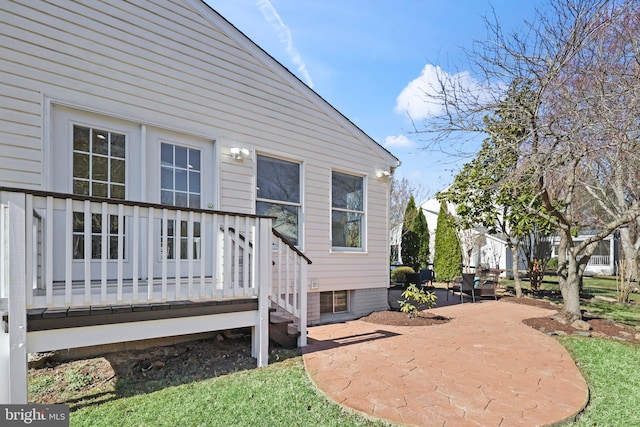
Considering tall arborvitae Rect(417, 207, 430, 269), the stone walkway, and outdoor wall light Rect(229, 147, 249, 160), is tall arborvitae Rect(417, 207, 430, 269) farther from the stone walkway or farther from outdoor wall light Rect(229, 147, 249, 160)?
outdoor wall light Rect(229, 147, 249, 160)

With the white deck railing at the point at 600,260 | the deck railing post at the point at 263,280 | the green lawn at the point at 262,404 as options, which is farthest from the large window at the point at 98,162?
the white deck railing at the point at 600,260

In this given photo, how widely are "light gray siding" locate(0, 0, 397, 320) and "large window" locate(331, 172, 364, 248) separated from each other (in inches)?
7.5

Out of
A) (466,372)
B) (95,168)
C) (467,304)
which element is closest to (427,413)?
(466,372)

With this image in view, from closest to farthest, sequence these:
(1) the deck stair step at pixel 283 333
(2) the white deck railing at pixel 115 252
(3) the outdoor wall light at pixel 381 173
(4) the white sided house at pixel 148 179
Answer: (2) the white deck railing at pixel 115 252 < (4) the white sided house at pixel 148 179 < (1) the deck stair step at pixel 283 333 < (3) the outdoor wall light at pixel 381 173

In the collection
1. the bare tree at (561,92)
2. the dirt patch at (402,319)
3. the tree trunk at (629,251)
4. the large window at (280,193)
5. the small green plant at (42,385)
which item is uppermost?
the bare tree at (561,92)

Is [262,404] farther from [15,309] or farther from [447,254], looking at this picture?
[447,254]

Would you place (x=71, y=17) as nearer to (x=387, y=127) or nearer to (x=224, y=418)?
(x=224, y=418)

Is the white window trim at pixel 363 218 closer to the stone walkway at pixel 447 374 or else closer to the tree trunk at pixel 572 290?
the stone walkway at pixel 447 374

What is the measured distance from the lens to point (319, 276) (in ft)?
21.5

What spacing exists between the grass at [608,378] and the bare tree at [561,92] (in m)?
1.75

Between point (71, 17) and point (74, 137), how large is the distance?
1.44 meters

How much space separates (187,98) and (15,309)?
3379 millimetres

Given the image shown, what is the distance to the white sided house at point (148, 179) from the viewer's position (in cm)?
316

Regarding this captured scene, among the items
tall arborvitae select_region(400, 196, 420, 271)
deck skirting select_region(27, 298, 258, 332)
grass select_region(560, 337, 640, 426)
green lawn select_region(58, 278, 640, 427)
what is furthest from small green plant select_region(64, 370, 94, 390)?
tall arborvitae select_region(400, 196, 420, 271)
